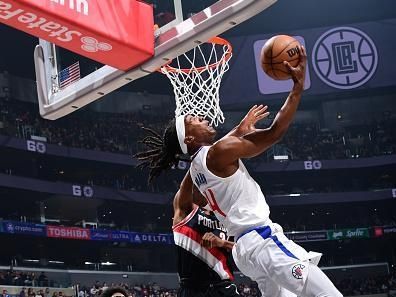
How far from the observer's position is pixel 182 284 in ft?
15.5

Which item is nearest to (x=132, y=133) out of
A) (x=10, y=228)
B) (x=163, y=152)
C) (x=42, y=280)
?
(x=10, y=228)

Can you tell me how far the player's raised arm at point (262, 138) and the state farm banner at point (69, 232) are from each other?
18.8m

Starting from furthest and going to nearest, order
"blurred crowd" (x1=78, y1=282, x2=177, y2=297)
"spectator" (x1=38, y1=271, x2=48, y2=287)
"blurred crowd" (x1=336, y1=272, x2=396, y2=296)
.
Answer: "blurred crowd" (x1=336, y1=272, x2=396, y2=296)
"blurred crowd" (x1=78, y1=282, x2=177, y2=297)
"spectator" (x1=38, y1=271, x2=48, y2=287)

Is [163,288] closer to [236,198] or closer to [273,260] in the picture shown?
[236,198]

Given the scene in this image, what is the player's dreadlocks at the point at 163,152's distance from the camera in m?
4.20

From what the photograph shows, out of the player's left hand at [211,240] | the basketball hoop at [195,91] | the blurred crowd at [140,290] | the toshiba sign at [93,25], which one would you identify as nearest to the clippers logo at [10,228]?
the blurred crowd at [140,290]

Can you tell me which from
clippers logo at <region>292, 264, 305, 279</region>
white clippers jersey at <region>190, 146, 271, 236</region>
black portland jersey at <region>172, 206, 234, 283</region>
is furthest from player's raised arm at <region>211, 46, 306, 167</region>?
black portland jersey at <region>172, 206, 234, 283</region>

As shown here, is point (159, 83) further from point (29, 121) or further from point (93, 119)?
point (29, 121)

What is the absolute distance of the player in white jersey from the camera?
3625 millimetres

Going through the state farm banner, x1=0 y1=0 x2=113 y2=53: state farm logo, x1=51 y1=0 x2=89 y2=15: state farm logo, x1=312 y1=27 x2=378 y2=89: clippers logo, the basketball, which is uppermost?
x1=312 y1=27 x2=378 y2=89: clippers logo

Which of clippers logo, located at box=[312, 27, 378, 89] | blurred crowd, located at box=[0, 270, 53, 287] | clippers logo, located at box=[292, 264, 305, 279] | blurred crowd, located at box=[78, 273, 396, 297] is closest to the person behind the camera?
clippers logo, located at box=[292, 264, 305, 279]

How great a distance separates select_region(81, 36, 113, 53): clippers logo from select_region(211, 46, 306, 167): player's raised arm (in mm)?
1507

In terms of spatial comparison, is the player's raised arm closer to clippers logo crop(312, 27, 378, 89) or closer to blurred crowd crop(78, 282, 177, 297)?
blurred crowd crop(78, 282, 177, 297)

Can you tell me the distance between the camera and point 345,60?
28.2 meters
